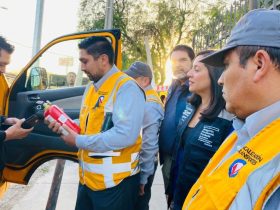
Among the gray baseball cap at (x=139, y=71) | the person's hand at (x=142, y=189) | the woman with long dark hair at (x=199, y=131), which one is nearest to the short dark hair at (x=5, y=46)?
the gray baseball cap at (x=139, y=71)

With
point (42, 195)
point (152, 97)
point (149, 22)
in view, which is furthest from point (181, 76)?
point (149, 22)

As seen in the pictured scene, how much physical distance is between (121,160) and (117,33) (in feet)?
4.43

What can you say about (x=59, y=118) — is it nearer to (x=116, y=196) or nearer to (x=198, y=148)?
(x=116, y=196)

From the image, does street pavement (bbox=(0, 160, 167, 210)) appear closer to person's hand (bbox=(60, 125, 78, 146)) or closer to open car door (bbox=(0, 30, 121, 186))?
open car door (bbox=(0, 30, 121, 186))

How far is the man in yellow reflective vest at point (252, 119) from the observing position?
2.69ft

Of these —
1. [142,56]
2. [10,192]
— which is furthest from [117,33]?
[142,56]

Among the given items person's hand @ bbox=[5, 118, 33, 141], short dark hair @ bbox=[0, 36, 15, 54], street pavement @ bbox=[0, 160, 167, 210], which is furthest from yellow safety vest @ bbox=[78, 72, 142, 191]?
street pavement @ bbox=[0, 160, 167, 210]

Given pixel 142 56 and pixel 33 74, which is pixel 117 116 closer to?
pixel 33 74

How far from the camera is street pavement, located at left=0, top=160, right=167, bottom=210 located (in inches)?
164

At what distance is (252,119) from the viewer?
98 cm

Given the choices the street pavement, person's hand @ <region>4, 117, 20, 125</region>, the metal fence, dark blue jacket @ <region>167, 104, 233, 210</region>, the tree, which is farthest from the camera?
the tree

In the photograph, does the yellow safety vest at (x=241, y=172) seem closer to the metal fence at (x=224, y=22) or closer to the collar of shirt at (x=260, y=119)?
the collar of shirt at (x=260, y=119)

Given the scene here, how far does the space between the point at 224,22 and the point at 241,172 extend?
3.09m

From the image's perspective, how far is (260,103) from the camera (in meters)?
0.98
